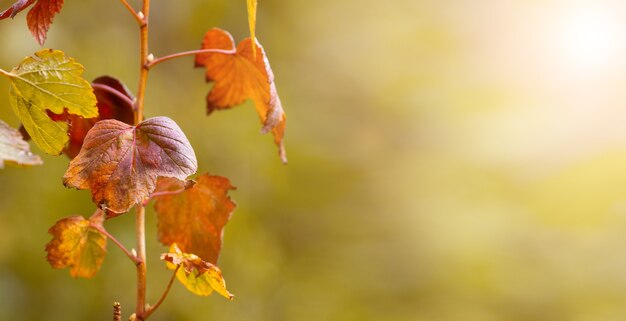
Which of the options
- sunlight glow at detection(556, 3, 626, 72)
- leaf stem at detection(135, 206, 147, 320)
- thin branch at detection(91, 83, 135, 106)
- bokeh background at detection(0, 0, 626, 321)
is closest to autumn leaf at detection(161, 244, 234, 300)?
leaf stem at detection(135, 206, 147, 320)

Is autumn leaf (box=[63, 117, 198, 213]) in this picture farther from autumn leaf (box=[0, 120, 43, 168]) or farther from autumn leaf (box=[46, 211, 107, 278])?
autumn leaf (box=[46, 211, 107, 278])

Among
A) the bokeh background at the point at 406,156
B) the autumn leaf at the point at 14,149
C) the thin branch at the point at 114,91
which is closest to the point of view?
the autumn leaf at the point at 14,149

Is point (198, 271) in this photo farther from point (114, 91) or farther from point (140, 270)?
point (114, 91)

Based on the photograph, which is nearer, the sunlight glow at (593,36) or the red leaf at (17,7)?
the red leaf at (17,7)

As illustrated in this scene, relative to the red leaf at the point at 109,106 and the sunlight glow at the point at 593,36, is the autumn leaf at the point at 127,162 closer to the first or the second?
the red leaf at the point at 109,106

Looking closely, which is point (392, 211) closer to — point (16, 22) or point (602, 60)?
point (602, 60)

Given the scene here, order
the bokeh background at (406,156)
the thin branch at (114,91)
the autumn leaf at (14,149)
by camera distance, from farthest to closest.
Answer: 1. the bokeh background at (406,156)
2. the thin branch at (114,91)
3. the autumn leaf at (14,149)

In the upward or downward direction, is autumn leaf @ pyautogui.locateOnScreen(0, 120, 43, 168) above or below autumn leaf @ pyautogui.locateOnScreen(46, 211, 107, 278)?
above

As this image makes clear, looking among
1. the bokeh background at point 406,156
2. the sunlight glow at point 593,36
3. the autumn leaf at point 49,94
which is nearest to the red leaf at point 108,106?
the autumn leaf at point 49,94
